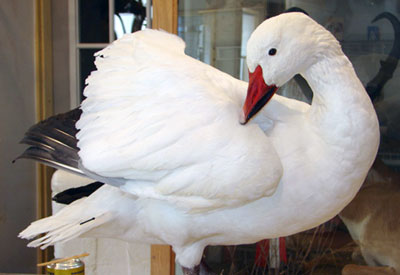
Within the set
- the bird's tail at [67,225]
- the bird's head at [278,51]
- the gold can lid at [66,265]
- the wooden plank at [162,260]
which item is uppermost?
Answer: the bird's head at [278,51]

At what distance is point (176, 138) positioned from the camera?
622 mm

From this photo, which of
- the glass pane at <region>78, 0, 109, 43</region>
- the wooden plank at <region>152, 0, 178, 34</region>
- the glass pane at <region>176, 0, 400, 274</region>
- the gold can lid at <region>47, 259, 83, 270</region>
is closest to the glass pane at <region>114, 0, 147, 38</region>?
the glass pane at <region>78, 0, 109, 43</region>

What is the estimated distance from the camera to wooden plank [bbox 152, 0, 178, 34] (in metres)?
1.02

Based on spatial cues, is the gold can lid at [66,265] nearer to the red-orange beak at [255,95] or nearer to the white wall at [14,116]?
the red-orange beak at [255,95]

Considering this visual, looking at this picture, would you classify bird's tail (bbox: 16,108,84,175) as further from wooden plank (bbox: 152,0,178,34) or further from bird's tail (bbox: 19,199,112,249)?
wooden plank (bbox: 152,0,178,34)

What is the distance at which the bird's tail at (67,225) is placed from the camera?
0.73 m

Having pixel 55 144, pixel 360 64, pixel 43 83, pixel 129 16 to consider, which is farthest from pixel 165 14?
pixel 43 83

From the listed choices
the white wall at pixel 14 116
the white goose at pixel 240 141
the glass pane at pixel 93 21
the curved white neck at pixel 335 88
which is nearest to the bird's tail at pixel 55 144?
the white goose at pixel 240 141

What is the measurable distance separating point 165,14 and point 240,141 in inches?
20.7

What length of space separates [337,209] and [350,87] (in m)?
0.18

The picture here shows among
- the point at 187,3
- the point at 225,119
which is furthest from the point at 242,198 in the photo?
the point at 187,3

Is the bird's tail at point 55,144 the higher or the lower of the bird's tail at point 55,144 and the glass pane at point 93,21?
the lower

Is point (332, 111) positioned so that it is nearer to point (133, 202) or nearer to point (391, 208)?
point (133, 202)

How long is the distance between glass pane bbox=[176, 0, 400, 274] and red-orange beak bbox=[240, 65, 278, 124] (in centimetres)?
55
